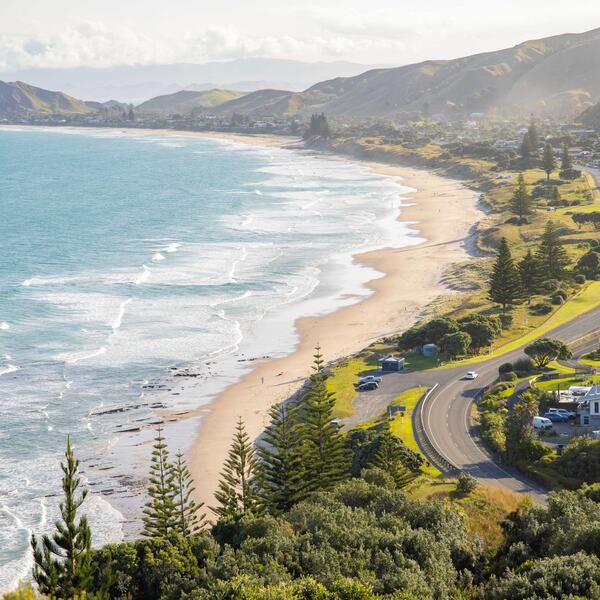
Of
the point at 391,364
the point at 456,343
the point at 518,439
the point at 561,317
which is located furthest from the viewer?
the point at 561,317

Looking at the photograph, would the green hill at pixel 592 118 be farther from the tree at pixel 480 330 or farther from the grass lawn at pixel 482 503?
the grass lawn at pixel 482 503

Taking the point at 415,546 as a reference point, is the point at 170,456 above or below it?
below

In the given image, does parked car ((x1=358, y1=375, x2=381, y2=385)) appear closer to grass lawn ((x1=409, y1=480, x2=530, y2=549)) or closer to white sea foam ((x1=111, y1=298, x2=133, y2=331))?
grass lawn ((x1=409, y1=480, x2=530, y2=549))

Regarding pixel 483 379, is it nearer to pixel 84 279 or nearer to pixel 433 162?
pixel 84 279

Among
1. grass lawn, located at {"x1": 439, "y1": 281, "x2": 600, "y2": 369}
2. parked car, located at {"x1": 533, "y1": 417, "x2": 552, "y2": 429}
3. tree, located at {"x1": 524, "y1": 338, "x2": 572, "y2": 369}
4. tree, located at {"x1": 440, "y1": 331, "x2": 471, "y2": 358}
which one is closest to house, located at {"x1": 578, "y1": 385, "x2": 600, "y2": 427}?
parked car, located at {"x1": 533, "y1": 417, "x2": 552, "y2": 429}

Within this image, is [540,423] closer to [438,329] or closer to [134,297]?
[438,329]

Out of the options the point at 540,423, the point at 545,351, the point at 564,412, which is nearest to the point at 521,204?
the point at 545,351

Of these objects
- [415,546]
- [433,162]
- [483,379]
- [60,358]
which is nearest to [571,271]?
[483,379]
